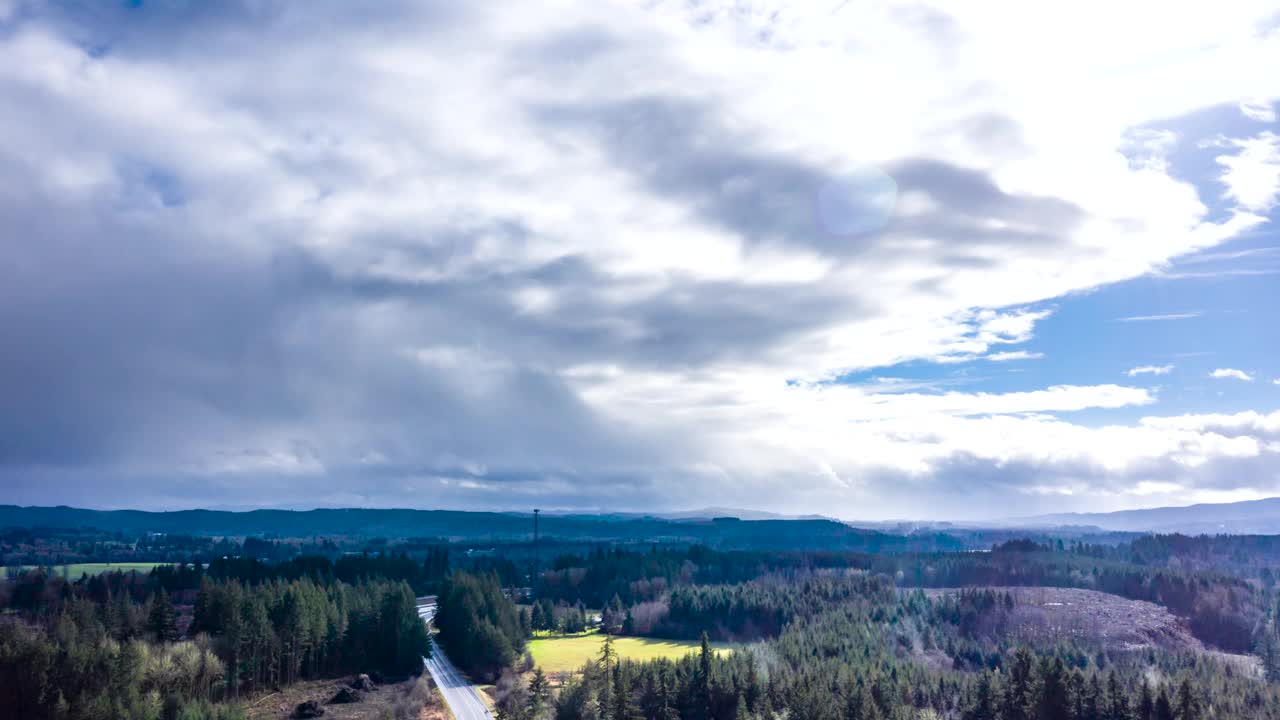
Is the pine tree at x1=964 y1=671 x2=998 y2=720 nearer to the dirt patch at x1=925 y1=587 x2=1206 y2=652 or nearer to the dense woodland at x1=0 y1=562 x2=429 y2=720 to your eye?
the dense woodland at x1=0 y1=562 x2=429 y2=720

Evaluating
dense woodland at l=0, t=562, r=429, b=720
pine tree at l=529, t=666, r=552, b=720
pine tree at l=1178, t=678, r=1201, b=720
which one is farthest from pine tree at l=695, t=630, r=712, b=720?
pine tree at l=1178, t=678, r=1201, b=720

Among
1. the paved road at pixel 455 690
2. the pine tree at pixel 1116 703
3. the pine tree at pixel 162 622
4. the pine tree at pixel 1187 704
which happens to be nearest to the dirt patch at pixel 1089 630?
the pine tree at pixel 1116 703

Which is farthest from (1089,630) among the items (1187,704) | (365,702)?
(365,702)

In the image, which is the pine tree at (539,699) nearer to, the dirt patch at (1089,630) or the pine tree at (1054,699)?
the pine tree at (1054,699)

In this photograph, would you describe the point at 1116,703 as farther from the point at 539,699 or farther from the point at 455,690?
the point at 455,690

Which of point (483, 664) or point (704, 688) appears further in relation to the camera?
point (483, 664)

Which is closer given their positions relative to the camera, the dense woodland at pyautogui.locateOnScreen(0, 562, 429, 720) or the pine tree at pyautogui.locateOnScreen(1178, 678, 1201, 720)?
the dense woodland at pyautogui.locateOnScreen(0, 562, 429, 720)
